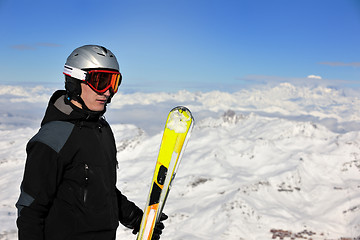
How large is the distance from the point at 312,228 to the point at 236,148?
5787 cm

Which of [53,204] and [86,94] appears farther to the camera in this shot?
[86,94]

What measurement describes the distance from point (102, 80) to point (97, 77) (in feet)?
0.23

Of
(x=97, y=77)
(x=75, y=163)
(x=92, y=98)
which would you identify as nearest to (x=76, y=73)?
(x=97, y=77)

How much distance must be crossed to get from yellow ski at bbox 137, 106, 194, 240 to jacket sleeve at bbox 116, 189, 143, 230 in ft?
0.47

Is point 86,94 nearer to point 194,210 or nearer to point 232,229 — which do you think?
point 232,229

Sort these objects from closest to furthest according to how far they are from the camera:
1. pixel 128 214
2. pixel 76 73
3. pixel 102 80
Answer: pixel 76 73 → pixel 102 80 → pixel 128 214

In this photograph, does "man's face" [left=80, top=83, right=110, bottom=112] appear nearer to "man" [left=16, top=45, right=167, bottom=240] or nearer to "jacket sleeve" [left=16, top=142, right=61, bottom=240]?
"man" [left=16, top=45, right=167, bottom=240]

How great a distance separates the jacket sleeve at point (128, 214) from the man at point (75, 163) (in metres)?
0.72

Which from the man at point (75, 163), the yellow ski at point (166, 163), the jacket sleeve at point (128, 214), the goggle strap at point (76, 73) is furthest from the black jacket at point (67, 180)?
the yellow ski at point (166, 163)

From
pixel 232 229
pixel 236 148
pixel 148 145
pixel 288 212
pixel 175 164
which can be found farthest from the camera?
pixel 148 145

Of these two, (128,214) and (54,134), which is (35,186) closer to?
(54,134)

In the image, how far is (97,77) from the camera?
356 cm

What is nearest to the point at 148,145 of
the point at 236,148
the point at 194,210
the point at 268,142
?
the point at 236,148

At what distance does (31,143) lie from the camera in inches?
111
